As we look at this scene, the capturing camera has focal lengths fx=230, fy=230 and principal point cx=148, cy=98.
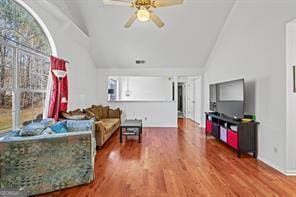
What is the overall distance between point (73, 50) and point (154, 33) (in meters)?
2.43

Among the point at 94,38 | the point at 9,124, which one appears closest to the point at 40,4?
the point at 9,124

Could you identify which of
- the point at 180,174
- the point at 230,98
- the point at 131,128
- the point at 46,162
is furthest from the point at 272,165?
the point at 46,162

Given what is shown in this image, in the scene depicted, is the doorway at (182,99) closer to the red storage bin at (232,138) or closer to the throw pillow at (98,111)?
the throw pillow at (98,111)

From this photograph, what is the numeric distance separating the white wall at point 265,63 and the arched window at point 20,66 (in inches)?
172

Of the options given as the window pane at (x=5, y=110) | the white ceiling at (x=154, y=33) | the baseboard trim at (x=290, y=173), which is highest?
the white ceiling at (x=154, y=33)

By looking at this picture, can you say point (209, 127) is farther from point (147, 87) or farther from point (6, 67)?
point (6, 67)

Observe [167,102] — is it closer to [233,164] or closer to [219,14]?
[219,14]

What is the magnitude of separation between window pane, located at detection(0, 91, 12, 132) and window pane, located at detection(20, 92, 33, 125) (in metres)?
0.32

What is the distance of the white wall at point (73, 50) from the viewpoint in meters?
4.67

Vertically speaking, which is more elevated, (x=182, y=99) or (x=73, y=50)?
(x=73, y=50)

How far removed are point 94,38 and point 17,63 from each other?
3.46 metres

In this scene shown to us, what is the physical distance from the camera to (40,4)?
431 cm

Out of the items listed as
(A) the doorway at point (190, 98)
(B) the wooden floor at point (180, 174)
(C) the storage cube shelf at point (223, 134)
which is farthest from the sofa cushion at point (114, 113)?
(C) the storage cube shelf at point (223, 134)

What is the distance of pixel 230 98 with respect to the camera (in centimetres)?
539
